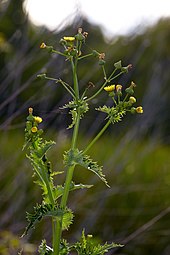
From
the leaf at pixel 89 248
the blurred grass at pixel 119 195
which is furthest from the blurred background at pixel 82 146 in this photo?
the leaf at pixel 89 248

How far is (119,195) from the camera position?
769 centimetres

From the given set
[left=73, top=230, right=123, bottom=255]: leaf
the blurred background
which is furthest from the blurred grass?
[left=73, top=230, right=123, bottom=255]: leaf

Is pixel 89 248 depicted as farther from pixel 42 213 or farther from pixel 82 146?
pixel 82 146

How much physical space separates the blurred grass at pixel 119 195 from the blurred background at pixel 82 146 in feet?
0.04

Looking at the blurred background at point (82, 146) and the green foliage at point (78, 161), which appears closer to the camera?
the green foliage at point (78, 161)

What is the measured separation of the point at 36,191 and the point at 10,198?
22 centimetres

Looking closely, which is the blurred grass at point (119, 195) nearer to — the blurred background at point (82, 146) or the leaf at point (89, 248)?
the blurred background at point (82, 146)

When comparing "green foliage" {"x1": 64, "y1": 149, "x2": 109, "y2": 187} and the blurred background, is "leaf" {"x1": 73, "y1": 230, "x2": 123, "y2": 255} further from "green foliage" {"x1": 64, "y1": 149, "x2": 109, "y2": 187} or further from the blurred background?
the blurred background

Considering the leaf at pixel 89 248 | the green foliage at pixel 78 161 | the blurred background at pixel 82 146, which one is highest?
the blurred background at pixel 82 146

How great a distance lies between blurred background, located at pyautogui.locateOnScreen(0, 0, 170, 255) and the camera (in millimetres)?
4543

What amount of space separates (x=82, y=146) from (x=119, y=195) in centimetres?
175

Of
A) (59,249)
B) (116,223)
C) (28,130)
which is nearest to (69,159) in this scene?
(28,130)

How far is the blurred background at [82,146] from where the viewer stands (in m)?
4.54

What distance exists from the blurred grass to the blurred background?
0.01m
